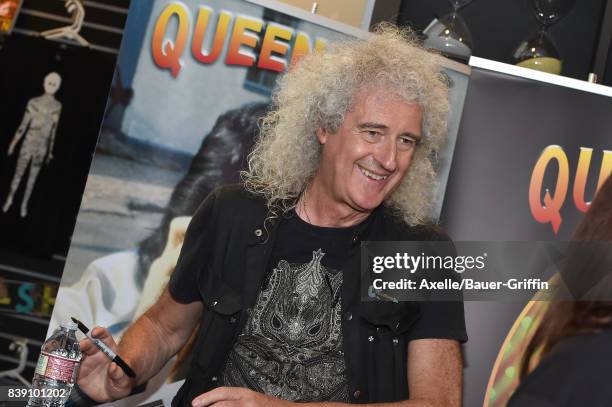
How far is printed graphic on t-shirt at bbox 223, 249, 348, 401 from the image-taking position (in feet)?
7.84

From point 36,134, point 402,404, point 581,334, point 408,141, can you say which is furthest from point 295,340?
point 36,134

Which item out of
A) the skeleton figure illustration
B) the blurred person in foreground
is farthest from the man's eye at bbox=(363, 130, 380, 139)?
the skeleton figure illustration

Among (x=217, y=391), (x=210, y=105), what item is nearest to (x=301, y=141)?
(x=210, y=105)

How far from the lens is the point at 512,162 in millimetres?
3094

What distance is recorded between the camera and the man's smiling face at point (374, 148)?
2.48 metres

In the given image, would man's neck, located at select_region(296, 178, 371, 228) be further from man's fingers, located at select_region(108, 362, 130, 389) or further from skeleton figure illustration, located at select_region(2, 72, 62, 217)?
skeleton figure illustration, located at select_region(2, 72, 62, 217)

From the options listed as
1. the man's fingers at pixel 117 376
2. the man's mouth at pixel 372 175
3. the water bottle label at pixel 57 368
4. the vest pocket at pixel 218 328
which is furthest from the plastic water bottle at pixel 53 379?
the man's mouth at pixel 372 175

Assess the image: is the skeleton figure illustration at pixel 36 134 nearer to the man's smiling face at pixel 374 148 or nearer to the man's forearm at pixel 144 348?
the man's forearm at pixel 144 348

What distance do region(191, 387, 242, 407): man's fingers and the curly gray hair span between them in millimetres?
737

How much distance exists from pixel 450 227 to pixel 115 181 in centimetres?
125

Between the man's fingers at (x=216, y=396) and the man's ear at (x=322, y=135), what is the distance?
931mm

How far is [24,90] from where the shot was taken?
14.2 feet

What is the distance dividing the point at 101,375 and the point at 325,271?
0.71 meters

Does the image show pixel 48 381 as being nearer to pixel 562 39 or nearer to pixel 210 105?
pixel 210 105
